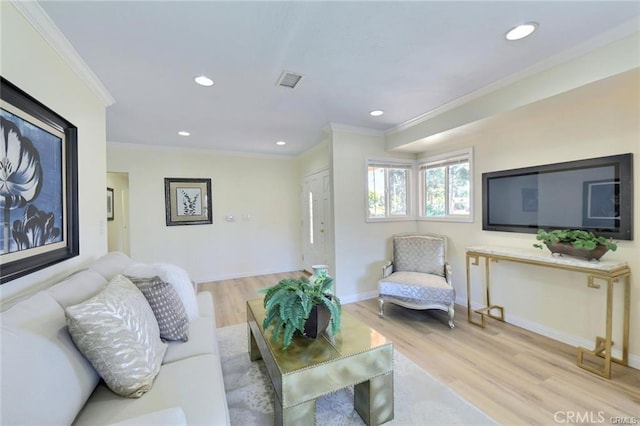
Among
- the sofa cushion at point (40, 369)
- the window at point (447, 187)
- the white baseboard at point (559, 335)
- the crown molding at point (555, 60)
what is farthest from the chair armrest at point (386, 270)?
the sofa cushion at point (40, 369)

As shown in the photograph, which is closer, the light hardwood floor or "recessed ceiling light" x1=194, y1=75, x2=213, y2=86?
the light hardwood floor

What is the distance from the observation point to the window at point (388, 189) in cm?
384

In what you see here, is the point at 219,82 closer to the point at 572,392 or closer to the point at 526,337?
the point at 572,392

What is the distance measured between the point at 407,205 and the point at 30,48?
3.98 meters

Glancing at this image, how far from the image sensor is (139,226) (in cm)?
434

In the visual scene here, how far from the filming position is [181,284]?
1.99 m

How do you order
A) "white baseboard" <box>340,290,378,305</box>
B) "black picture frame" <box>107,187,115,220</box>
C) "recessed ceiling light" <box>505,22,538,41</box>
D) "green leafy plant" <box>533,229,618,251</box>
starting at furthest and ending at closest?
"black picture frame" <box>107,187,115,220</box> < "white baseboard" <box>340,290,378,305</box> < "green leafy plant" <box>533,229,618,251</box> < "recessed ceiling light" <box>505,22,538,41</box>

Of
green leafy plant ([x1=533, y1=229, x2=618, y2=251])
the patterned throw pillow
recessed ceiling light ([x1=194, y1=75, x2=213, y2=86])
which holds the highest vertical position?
recessed ceiling light ([x1=194, y1=75, x2=213, y2=86])

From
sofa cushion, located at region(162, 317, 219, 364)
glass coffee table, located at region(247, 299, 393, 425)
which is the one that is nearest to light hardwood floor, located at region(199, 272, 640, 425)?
glass coffee table, located at region(247, 299, 393, 425)

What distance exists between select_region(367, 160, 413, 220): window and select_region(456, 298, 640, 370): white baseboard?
1799mm

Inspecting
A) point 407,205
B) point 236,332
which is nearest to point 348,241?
point 407,205

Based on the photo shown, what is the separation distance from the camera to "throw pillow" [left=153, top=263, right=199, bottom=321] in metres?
1.93

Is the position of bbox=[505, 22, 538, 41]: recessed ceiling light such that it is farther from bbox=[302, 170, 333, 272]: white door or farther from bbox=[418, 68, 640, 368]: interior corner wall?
bbox=[302, 170, 333, 272]: white door

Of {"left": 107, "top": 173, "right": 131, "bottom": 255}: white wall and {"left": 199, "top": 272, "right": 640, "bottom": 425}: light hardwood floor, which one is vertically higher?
{"left": 107, "top": 173, "right": 131, "bottom": 255}: white wall
